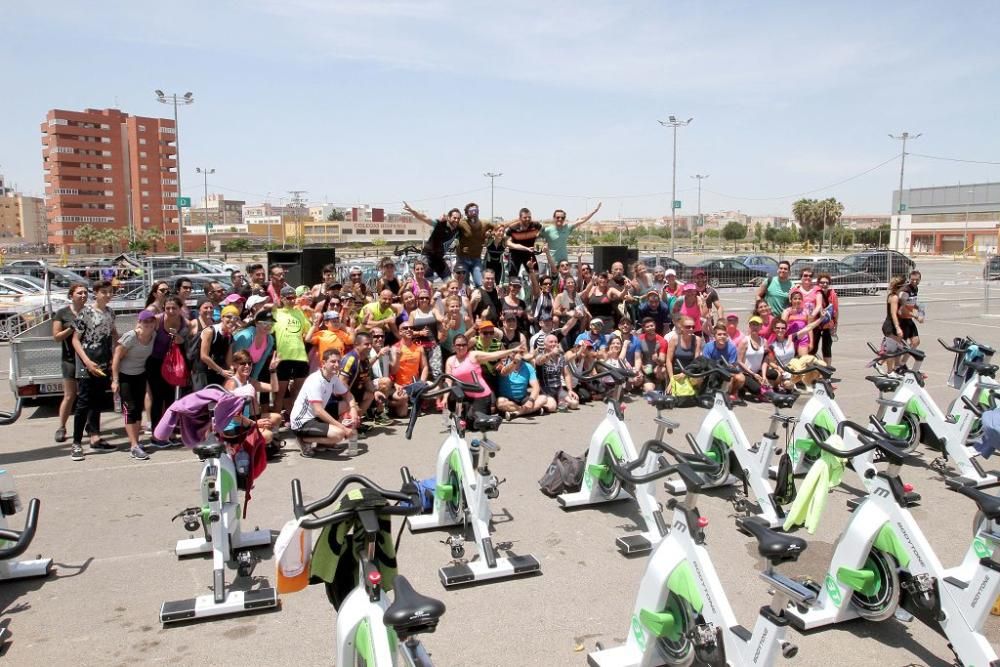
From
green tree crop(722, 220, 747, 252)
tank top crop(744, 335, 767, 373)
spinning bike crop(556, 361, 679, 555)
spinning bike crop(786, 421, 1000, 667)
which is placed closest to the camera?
spinning bike crop(786, 421, 1000, 667)

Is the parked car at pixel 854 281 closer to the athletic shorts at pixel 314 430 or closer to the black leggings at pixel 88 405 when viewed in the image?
the athletic shorts at pixel 314 430

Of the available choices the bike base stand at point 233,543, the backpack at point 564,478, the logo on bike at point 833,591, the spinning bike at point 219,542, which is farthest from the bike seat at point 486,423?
the logo on bike at point 833,591

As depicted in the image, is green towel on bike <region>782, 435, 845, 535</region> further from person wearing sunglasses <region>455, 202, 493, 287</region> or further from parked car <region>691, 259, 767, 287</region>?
parked car <region>691, 259, 767, 287</region>

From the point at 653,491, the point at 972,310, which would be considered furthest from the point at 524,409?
the point at 972,310

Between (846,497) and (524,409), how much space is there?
3808mm

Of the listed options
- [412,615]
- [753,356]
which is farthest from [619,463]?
[753,356]

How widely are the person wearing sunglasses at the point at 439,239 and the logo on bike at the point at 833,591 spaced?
8396 millimetres

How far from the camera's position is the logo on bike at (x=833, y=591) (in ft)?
13.4

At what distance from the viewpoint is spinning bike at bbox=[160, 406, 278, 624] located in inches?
169

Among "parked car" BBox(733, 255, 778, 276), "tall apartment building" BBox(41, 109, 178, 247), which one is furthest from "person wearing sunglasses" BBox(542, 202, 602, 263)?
"tall apartment building" BBox(41, 109, 178, 247)

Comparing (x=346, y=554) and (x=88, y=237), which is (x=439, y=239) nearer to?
(x=346, y=554)

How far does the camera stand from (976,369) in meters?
7.06

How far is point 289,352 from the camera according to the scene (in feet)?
26.5

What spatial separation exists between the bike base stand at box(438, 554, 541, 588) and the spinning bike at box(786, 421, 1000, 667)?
5.48 ft
